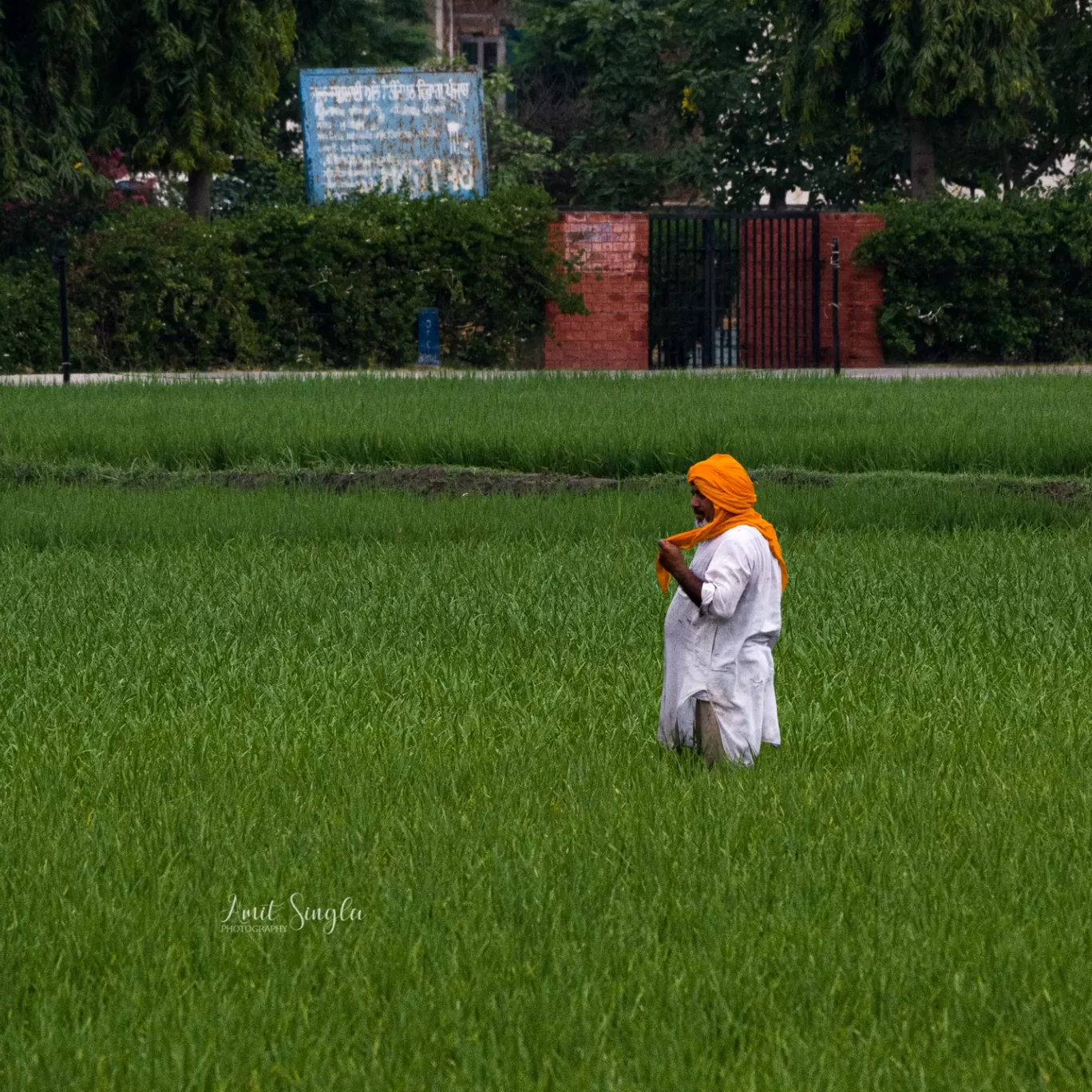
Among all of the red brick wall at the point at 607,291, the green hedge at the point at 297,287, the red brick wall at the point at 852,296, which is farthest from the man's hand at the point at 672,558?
→ the red brick wall at the point at 852,296

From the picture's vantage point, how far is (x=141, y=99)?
29.6 meters

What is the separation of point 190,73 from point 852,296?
395 inches

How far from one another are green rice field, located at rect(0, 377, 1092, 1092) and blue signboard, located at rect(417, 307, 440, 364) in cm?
1536

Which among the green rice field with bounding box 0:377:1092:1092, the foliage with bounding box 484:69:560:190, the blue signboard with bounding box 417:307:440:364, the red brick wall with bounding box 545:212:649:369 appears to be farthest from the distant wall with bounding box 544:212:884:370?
the green rice field with bounding box 0:377:1092:1092

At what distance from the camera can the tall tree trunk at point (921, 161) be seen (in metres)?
32.4

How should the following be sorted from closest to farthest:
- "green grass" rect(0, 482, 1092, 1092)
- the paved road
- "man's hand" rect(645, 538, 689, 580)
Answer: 1. "green grass" rect(0, 482, 1092, 1092)
2. "man's hand" rect(645, 538, 689, 580)
3. the paved road

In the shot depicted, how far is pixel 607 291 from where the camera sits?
98.4 feet

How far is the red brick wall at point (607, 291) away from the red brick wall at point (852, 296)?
2623 millimetres

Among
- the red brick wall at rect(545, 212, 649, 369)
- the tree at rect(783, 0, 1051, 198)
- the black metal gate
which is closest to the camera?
the black metal gate

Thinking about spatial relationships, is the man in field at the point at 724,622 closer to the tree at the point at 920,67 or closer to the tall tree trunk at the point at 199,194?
the tall tree trunk at the point at 199,194

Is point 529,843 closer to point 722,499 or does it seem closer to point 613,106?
point 722,499

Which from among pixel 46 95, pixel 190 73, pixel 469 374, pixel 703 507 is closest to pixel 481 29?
pixel 190 73

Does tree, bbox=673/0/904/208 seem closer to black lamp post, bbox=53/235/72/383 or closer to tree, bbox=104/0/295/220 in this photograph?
tree, bbox=104/0/295/220

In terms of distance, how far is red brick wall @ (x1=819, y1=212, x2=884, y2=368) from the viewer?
97.8 ft
